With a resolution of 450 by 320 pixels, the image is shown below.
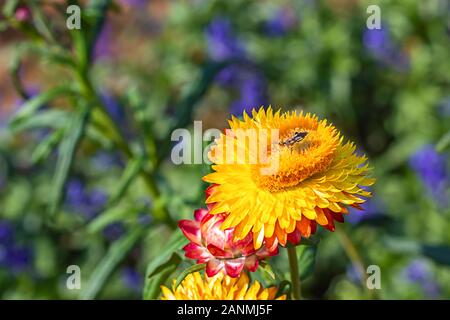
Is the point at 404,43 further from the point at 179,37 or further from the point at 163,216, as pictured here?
the point at 163,216

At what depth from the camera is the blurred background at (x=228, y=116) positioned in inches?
83.6

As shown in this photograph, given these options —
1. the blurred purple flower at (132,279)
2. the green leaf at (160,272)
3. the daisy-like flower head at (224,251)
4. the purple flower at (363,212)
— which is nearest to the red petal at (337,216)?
the daisy-like flower head at (224,251)

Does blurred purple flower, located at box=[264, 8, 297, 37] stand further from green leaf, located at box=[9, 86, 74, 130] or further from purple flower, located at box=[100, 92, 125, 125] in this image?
green leaf, located at box=[9, 86, 74, 130]

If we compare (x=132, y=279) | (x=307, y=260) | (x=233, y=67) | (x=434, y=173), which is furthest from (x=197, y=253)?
(x=233, y=67)

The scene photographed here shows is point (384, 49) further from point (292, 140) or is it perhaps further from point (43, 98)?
point (292, 140)

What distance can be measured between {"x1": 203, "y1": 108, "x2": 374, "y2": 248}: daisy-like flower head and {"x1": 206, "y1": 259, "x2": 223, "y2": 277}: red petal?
9 cm

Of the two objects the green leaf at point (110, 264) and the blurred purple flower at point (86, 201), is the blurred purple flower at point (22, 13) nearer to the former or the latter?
the green leaf at point (110, 264)

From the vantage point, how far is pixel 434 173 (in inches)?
112

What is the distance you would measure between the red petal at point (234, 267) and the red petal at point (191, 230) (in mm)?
72

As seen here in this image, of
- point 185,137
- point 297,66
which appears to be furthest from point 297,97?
point 185,137

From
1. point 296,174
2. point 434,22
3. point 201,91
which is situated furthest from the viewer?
point 434,22

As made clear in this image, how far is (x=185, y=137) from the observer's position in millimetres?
2178

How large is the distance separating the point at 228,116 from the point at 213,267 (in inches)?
101
